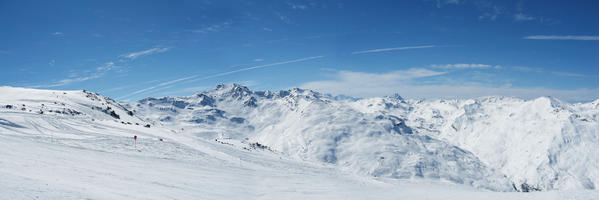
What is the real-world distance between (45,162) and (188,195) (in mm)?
8269

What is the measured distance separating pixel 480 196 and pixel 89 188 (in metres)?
24.5

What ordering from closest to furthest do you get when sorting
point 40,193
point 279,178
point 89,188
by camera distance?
point 40,193 < point 89,188 < point 279,178

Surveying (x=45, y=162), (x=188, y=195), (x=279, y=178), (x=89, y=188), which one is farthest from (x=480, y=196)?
(x=45, y=162)

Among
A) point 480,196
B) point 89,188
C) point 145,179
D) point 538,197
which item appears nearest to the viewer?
point 89,188

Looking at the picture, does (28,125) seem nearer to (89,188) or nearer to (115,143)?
(115,143)

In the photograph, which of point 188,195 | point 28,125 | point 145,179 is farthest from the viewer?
point 28,125

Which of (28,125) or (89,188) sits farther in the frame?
(28,125)

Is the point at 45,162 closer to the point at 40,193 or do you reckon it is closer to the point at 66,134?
the point at 40,193

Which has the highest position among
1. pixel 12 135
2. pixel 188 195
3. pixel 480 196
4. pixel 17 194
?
pixel 12 135

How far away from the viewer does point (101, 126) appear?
3662 centimetres

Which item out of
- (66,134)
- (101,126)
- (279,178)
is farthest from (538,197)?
(101,126)

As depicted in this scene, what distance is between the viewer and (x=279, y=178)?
27.2 metres

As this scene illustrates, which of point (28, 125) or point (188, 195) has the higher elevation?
point (28, 125)

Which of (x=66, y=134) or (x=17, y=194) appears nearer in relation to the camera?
(x=17, y=194)
